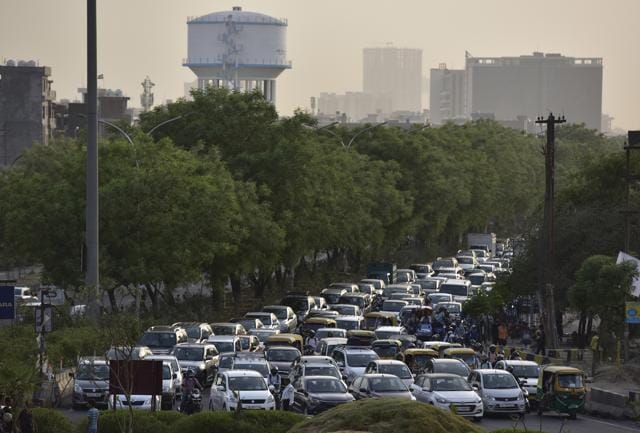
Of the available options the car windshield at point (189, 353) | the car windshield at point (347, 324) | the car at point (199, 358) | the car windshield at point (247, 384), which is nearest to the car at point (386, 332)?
the car windshield at point (347, 324)

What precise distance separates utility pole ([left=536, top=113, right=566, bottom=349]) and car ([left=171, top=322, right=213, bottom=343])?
439 inches

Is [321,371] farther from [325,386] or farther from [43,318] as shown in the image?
[43,318]

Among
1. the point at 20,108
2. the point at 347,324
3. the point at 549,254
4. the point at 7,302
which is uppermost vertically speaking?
the point at 20,108

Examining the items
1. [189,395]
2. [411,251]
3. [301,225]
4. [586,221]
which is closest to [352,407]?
[189,395]

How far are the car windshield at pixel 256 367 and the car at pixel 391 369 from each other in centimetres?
249

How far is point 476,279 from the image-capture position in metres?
77.0

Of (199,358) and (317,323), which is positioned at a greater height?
(199,358)

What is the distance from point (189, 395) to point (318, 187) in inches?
1420

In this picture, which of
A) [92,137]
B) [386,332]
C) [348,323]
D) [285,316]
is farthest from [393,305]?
[92,137]

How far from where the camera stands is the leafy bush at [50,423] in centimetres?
2598

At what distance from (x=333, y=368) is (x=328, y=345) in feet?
26.3

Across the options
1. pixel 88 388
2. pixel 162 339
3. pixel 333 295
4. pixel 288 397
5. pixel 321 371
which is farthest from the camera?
pixel 333 295

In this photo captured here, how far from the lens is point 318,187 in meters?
69.1

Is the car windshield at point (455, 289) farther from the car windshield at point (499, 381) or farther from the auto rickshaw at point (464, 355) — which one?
the car windshield at point (499, 381)
